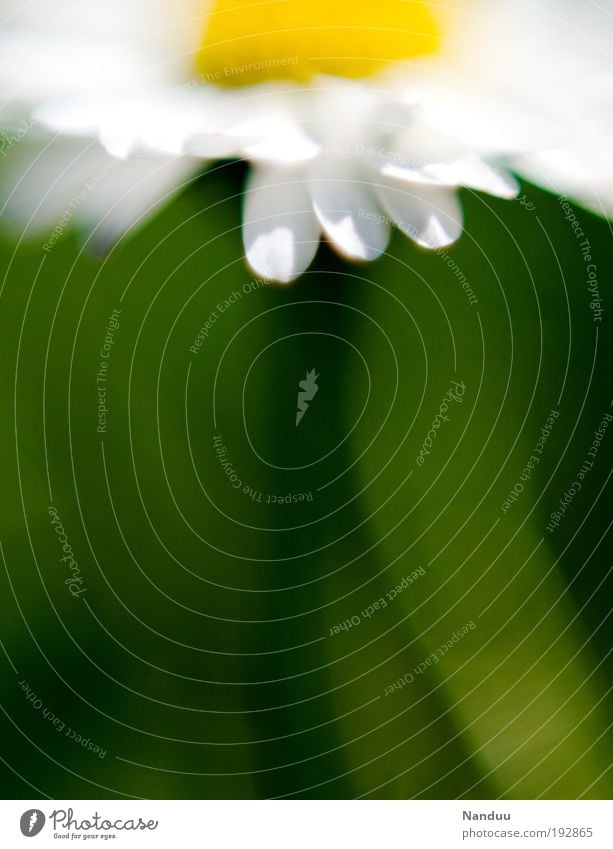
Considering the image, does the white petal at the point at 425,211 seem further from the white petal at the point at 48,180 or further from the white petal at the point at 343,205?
the white petal at the point at 48,180

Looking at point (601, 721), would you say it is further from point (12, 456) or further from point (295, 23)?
point (295, 23)
